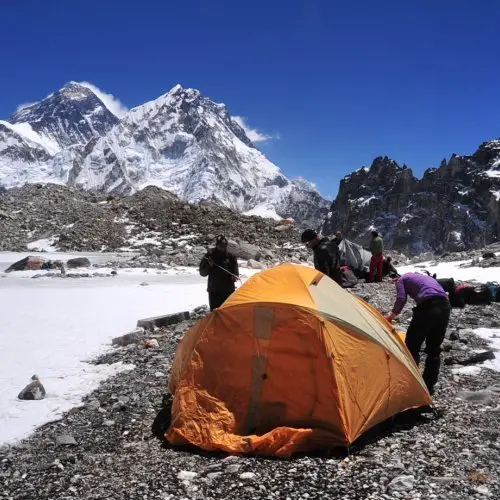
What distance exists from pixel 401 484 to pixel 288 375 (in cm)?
207

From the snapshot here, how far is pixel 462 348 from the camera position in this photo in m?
10.2

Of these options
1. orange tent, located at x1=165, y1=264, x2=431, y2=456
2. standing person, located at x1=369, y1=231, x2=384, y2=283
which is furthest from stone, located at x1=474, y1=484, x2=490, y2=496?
standing person, located at x1=369, y1=231, x2=384, y2=283

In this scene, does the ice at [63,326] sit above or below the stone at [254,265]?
below

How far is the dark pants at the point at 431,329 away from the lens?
7523 mm

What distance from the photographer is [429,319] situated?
7547 mm

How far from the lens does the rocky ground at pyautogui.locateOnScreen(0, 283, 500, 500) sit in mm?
5086

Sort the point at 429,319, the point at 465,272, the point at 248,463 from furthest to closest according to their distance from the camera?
1. the point at 465,272
2. the point at 429,319
3. the point at 248,463

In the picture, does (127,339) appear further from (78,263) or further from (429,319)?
(78,263)

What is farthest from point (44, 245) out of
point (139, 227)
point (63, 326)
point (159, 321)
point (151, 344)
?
point (151, 344)

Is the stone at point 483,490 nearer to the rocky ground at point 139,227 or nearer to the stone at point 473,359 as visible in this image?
the stone at point 473,359

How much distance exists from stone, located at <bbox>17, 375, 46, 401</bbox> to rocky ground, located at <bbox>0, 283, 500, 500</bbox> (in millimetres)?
138

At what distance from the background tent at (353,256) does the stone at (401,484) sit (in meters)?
17.4

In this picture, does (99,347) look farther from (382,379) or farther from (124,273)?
(124,273)

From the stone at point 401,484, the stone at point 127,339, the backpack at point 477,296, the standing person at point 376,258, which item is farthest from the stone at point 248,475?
the standing person at point 376,258
